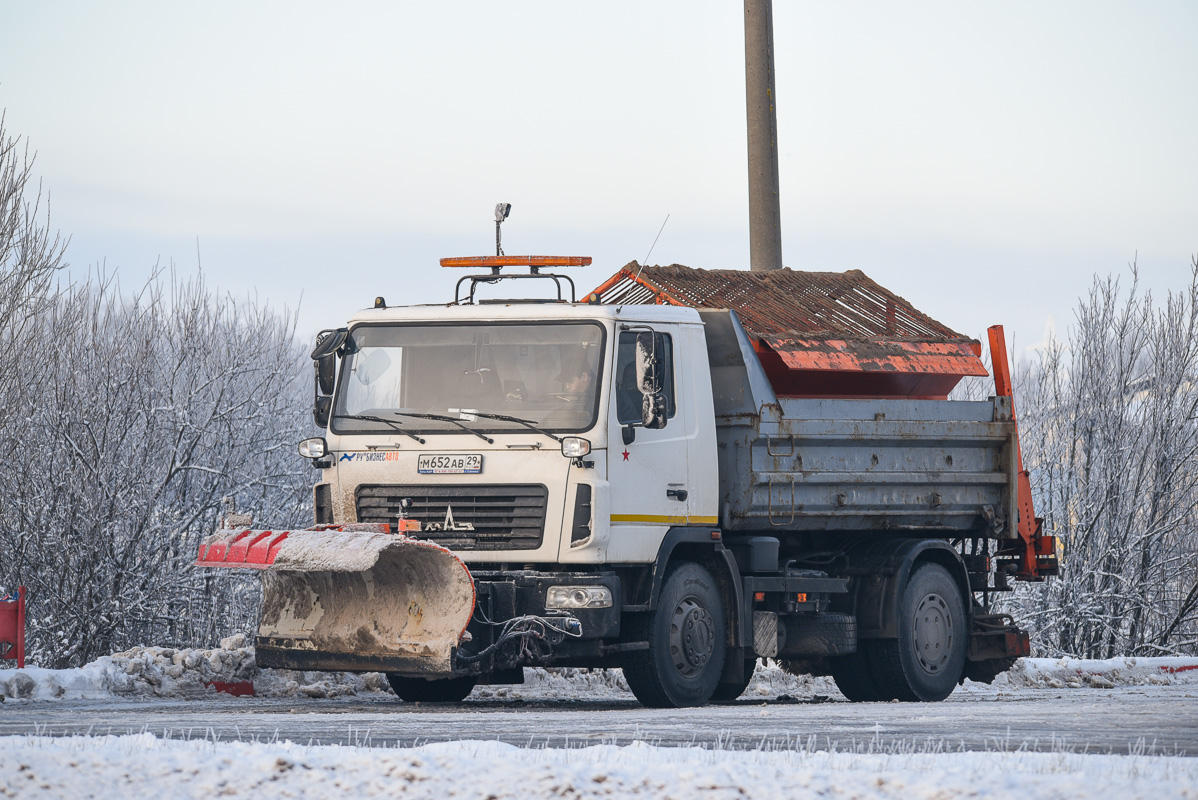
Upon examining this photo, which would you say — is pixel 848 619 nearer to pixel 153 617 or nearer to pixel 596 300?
pixel 596 300

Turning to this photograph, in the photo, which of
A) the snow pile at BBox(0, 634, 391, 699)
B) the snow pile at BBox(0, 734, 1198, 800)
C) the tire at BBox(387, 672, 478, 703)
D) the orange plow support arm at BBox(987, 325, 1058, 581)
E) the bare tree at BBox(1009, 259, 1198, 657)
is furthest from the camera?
the bare tree at BBox(1009, 259, 1198, 657)

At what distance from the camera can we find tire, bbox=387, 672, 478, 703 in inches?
476

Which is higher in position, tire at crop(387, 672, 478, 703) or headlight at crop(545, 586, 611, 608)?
headlight at crop(545, 586, 611, 608)

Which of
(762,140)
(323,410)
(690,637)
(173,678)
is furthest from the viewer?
(762,140)

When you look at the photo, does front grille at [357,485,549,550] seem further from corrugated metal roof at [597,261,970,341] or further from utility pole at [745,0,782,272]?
utility pole at [745,0,782,272]

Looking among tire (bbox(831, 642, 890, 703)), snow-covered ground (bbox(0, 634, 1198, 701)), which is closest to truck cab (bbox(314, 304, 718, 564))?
snow-covered ground (bbox(0, 634, 1198, 701))

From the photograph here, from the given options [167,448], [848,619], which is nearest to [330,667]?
[848,619]

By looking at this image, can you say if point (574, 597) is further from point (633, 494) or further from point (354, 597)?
point (354, 597)

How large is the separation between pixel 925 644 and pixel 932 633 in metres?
0.14

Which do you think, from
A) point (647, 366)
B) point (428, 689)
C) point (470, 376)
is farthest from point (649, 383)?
point (428, 689)

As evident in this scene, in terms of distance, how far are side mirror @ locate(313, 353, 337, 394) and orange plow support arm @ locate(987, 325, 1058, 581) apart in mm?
5670

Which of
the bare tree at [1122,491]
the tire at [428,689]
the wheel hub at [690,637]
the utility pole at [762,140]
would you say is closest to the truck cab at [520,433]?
the wheel hub at [690,637]

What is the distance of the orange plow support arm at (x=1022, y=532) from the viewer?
13.4 meters

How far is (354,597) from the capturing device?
10.3 metres
